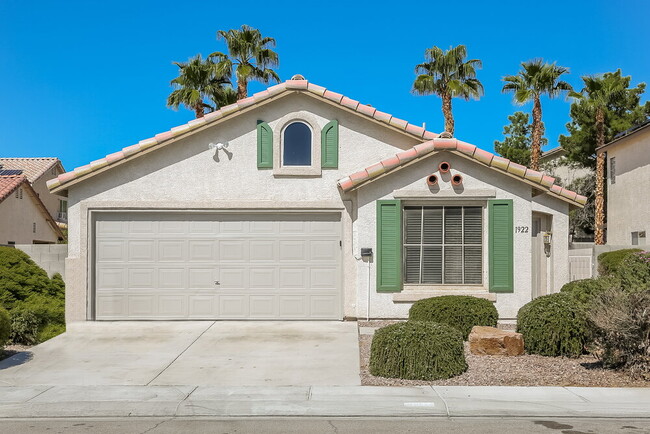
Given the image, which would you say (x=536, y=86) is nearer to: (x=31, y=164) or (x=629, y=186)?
(x=629, y=186)

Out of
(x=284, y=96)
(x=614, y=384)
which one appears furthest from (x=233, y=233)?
(x=614, y=384)

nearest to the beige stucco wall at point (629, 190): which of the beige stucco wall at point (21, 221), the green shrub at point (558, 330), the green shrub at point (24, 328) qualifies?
the green shrub at point (558, 330)

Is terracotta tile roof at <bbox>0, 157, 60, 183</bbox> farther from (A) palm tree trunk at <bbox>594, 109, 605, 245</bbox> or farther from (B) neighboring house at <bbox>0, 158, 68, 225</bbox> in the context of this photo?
(A) palm tree trunk at <bbox>594, 109, 605, 245</bbox>

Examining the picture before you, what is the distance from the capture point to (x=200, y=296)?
14414 millimetres

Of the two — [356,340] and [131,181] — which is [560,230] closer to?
[356,340]

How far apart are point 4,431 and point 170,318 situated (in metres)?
7.16

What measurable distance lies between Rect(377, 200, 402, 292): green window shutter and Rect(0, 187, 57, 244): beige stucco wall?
→ 19.0 metres

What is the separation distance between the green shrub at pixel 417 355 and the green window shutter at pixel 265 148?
581 cm

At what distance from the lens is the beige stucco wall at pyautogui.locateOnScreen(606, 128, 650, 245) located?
27078 millimetres

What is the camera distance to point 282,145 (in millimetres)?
14508

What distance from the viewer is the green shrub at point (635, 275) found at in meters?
9.71

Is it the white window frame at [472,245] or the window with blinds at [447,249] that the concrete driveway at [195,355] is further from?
the window with blinds at [447,249]

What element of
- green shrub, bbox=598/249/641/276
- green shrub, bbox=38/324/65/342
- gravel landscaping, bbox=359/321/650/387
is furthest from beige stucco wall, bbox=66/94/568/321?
A: green shrub, bbox=598/249/641/276

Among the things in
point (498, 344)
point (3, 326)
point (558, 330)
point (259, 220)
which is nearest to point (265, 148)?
point (259, 220)
